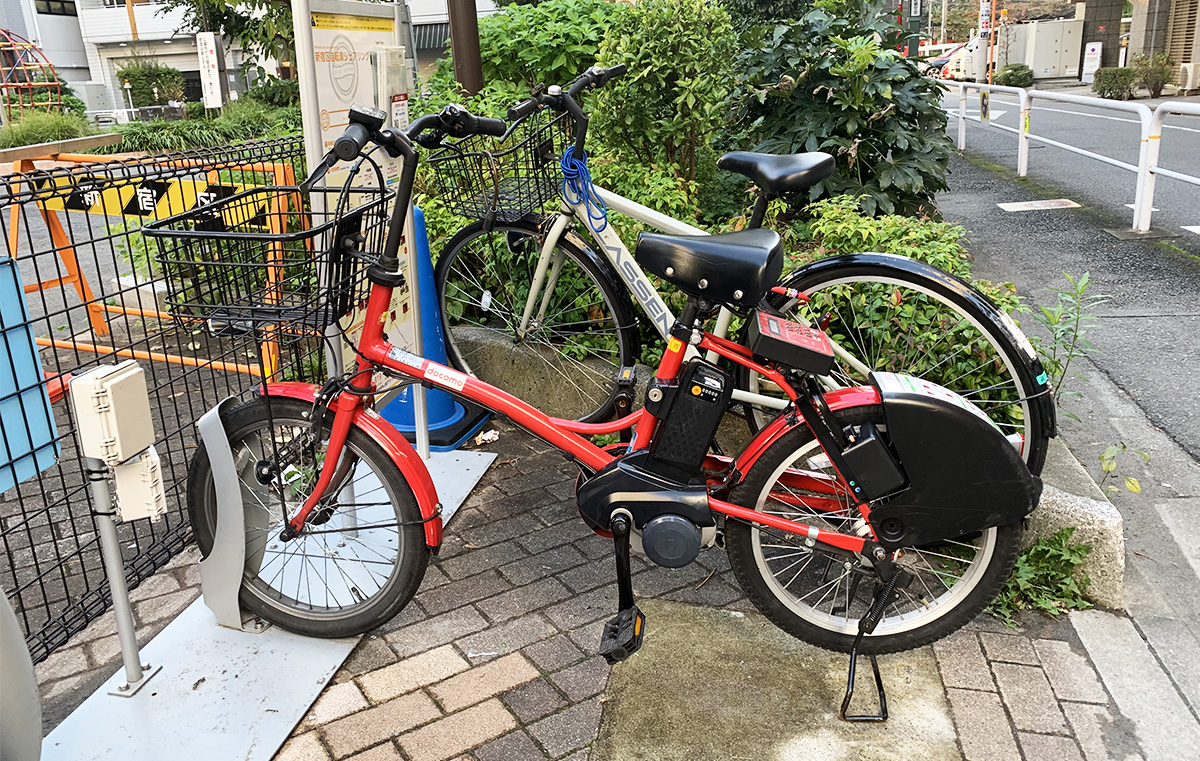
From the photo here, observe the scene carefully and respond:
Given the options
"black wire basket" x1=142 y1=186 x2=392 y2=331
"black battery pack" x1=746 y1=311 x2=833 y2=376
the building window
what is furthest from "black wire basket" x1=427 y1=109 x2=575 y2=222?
the building window

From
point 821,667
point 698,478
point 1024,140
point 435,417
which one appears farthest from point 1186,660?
point 1024,140

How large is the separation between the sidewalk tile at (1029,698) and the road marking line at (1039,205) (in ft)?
22.6

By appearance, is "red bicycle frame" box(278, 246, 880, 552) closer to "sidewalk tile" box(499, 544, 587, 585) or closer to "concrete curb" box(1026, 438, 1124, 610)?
"sidewalk tile" box(499, 544, 587, 585)

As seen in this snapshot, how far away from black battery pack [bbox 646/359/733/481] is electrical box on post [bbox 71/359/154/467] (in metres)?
1.50

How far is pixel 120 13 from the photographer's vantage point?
38.7 m

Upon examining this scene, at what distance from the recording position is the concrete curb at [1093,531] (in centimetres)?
309

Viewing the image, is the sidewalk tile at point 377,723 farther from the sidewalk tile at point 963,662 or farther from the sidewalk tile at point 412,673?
the sidewalk tile at point 963,662

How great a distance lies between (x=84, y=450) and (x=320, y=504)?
743 millimetres

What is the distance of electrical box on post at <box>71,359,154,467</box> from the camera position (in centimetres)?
240

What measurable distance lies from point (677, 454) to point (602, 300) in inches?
64.6

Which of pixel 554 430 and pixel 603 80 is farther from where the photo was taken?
pixel 603 80

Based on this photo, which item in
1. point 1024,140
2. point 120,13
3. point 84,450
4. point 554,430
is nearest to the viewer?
point 84,450

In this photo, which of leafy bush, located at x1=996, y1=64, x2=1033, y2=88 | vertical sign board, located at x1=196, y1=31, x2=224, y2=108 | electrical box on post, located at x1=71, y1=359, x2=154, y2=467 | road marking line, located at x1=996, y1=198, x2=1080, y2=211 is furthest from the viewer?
leafy bush, located at x1=996, y1=64, x2=1033, y2=88

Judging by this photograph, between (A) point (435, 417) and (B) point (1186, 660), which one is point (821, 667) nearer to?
(B) point (1186, 660)
